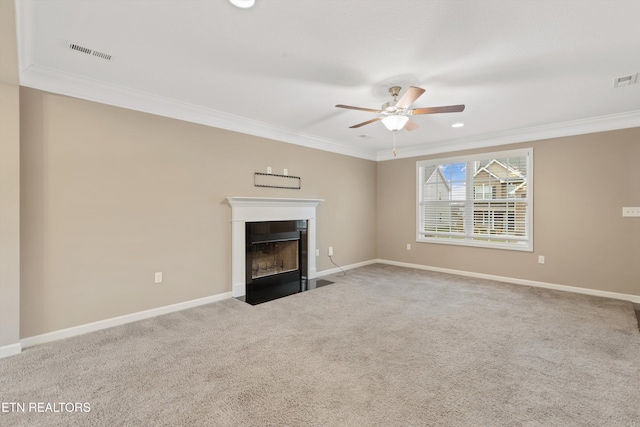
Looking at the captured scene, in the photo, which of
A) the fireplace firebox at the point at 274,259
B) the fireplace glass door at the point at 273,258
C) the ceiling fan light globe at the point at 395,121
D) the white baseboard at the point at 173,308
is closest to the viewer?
the white baseboard at the point at 173,308

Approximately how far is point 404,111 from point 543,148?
10.2 ft

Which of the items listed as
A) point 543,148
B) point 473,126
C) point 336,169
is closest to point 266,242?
point 336,169

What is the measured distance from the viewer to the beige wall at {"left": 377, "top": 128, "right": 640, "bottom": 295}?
13.0ft

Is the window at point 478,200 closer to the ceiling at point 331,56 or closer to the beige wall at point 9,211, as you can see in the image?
the ceiling at point 331,56

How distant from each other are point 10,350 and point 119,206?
4.87 ft

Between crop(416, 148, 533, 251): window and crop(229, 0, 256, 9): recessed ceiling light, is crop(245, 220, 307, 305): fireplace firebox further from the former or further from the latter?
crop(229, 0, 256, 9): recessed ceiling light

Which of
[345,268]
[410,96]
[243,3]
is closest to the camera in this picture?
[243,3]

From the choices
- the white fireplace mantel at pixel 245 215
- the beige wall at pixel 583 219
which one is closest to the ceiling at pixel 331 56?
the beige wall at pixel 583 219

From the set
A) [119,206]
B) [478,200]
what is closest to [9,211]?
[119,206]

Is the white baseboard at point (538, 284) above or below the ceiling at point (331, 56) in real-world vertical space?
below

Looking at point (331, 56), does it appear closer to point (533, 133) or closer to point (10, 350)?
point (10, 350)

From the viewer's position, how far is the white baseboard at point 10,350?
2.42 meters

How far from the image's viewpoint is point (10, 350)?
8.04 ft

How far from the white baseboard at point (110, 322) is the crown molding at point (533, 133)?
4.69 meters
